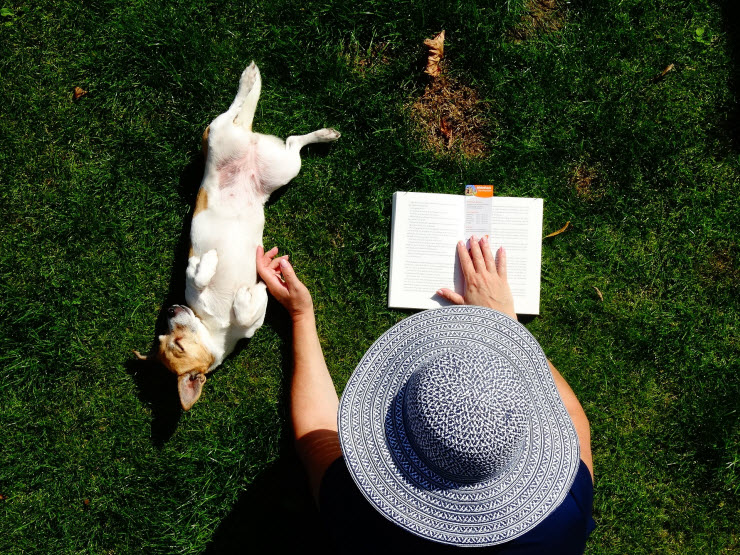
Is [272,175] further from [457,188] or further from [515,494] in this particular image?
[515,494]

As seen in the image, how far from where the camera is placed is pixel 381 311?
3.55 meters

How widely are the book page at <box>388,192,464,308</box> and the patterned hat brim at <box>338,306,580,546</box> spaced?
1.43 meters

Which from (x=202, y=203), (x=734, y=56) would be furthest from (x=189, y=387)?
(x=734, y=56)

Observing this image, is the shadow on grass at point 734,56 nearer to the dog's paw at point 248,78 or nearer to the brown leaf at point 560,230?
the brown leaf at point 560,230

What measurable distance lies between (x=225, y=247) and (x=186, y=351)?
0.64 metres

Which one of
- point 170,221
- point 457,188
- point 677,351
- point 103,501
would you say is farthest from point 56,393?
point 677,351

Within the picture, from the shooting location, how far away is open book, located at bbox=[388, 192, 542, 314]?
3523 millimetres

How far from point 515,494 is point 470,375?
0.53 m

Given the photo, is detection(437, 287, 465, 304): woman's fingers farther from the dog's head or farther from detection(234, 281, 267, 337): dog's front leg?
the dog's head

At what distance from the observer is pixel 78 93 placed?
3.55m

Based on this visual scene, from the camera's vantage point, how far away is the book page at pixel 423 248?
352cm

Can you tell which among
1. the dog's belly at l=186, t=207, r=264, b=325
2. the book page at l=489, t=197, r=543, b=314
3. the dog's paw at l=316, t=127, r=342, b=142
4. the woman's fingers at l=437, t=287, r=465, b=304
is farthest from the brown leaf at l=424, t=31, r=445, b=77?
the dog's belly at l=186, t=207, r=264, b=325

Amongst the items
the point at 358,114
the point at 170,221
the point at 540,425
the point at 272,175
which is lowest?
the point at 540,425

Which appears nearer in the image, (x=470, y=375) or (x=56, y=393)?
(x=470, y=375)
